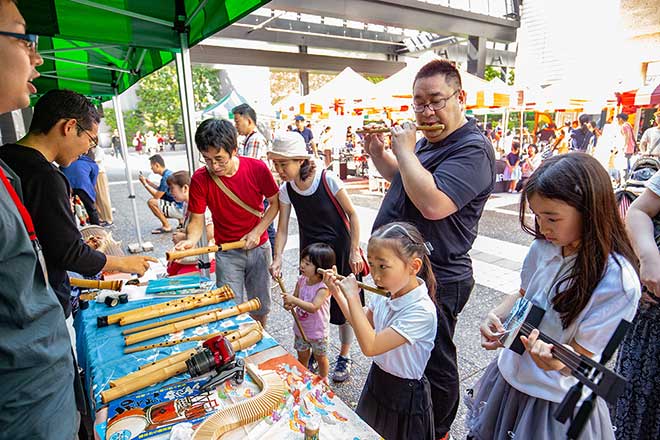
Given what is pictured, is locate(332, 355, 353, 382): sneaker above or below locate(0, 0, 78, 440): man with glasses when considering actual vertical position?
below

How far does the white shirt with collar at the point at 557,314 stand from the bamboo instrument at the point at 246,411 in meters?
0.83

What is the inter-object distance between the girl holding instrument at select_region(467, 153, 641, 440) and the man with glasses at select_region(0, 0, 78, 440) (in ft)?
4.57

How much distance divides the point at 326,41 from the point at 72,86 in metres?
11.3

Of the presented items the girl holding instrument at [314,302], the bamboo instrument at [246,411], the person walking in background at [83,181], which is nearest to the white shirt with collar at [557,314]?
the bamboo instrument at [246,411]

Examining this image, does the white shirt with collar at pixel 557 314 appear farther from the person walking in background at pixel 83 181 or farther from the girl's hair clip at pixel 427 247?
the person walking in background at pixel 83 181

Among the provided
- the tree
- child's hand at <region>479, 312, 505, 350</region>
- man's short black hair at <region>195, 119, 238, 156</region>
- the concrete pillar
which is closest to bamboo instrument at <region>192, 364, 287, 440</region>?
child's hand at <region>479, 312, 505, 350</region>

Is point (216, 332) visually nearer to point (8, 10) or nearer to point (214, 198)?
point (214, 198)

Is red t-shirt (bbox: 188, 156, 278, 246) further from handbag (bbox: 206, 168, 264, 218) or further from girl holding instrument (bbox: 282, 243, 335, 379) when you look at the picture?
girl holding instrument (bbox: 282, 243, 335, 379)

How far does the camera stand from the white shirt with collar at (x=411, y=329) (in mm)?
1426

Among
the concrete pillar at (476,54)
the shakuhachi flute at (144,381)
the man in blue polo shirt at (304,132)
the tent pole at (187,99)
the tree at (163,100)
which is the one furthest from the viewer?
the tree at (163,100)

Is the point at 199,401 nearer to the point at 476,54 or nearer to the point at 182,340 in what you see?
the point at 182,340

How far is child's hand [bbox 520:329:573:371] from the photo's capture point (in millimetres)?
971

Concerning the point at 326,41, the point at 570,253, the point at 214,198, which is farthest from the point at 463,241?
the point at 326,41

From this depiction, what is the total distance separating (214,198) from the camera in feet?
8.26
